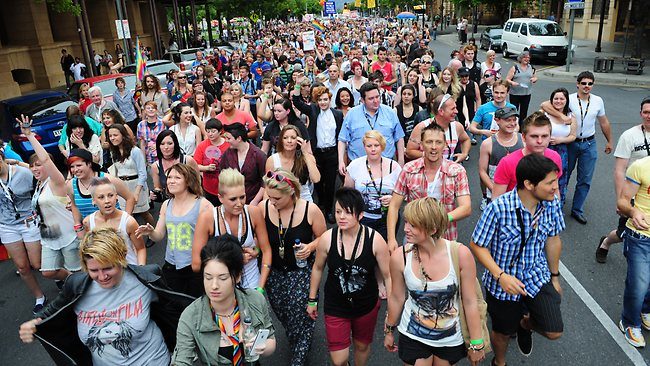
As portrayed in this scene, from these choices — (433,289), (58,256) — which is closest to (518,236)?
(433,289)

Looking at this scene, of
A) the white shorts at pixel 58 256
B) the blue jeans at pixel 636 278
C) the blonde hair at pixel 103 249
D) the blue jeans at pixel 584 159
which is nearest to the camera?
the blonde hair at pixel 103 249

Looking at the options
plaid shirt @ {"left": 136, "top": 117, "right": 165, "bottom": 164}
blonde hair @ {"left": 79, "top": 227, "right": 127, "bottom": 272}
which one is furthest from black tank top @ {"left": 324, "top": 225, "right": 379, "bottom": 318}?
plaid shirt @ {"left": 136, "top": 117, "right": 165, "bottom": 164}

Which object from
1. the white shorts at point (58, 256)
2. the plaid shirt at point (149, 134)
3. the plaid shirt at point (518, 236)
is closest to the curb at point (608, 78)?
the plaid shirt at point (149, 134)

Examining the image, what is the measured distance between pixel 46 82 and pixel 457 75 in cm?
2267

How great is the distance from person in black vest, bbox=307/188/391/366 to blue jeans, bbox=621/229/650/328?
7.22ft

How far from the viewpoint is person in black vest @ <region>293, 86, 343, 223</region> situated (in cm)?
678

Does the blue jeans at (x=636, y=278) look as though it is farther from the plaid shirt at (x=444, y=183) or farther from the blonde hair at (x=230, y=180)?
the blonde hair at (x=230, y=180)

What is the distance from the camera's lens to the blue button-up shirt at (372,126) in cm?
598

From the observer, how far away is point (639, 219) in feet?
12.7

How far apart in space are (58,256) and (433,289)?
388 cm

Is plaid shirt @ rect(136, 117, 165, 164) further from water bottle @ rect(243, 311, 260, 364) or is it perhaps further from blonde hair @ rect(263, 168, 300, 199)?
water bottle @ rect(243, 311, 260, 364)

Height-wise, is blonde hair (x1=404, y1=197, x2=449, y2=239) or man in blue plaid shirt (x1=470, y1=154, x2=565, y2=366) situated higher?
blonde hair (x1=404, y1=197, x2=449, y2=239)

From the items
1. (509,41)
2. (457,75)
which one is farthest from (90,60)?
(509,41)

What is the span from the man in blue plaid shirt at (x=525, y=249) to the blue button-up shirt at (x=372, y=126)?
2659 mm
